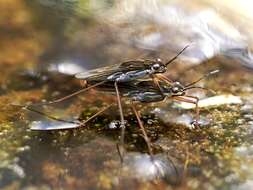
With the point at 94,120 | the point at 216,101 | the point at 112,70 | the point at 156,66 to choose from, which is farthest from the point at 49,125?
the point at 216,101

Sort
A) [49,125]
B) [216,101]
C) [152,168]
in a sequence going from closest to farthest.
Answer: [152,168], [49,125], [216,101]

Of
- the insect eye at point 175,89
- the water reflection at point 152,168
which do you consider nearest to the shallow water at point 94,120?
Answer: the water reflection at point 152,168

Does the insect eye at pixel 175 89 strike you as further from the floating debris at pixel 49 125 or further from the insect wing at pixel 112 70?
the floating debris at pixel 49 125

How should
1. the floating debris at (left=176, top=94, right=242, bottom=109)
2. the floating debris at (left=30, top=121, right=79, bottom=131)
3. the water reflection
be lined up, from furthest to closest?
the floating debris at (left=176, top=94, right=242, bottom=109) < the floating debris at (left=30, top=121, right=79, bottom=131) < the water reflection

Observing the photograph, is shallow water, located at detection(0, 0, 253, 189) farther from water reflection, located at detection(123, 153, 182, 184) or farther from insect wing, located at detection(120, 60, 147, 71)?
insect wing, located at detection(120, 60, 147, 71)

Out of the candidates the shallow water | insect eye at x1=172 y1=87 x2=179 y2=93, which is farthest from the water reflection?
insect eye at x1=172 y1=87 x2=179 y2=93

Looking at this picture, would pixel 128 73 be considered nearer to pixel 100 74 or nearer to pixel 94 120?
pixel 100 74

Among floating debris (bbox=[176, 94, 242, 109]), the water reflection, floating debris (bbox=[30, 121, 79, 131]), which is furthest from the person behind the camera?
floating debris (bbox=[176, 94, 242, 109])

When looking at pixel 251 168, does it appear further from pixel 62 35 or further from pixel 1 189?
pixel 62 35

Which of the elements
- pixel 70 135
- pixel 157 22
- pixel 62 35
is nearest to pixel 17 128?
pixel 70 135
